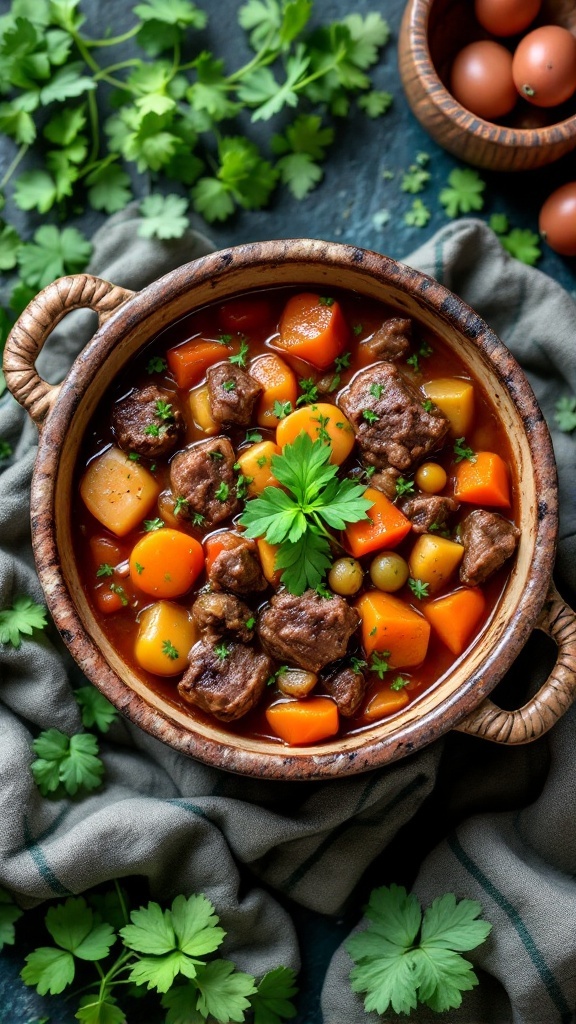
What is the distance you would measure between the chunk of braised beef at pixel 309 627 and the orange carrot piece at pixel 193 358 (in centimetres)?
83

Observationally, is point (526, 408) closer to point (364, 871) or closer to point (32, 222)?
point (364, 871)

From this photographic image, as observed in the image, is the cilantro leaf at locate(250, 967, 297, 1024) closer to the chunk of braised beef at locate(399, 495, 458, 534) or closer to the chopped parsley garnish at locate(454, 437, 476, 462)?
the chunk of braised beef at locate(399, 495, 458, 534)

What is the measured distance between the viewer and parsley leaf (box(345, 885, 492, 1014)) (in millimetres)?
3527

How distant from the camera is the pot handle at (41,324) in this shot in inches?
134

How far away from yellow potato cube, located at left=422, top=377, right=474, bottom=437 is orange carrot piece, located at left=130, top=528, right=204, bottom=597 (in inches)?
39.0

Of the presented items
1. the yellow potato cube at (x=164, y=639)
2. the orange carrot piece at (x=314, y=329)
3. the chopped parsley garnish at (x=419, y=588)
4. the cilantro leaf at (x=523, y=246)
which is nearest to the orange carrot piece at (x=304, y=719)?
the yellow potato cube at (x=164, y=639)

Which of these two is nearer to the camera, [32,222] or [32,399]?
[32,399]

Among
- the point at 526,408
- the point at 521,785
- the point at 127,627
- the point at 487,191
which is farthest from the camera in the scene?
the point at 487,191

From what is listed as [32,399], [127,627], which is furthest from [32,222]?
[127,627]

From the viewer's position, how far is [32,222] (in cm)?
418

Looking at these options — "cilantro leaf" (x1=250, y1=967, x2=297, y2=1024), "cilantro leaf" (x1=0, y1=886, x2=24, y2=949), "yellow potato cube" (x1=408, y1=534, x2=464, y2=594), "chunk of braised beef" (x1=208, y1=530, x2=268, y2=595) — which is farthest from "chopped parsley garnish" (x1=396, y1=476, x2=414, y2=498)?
"cilantro leaf" (x1=0, y1=886, x2=24, y2=949)

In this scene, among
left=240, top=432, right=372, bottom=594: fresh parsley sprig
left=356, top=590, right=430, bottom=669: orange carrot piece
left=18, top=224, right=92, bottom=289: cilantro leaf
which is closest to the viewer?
left=240, top=432, right=372, bottom=594: fresh parsley sprig

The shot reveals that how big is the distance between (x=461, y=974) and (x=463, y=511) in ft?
5.21

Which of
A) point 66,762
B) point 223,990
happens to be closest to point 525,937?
point 223,990
